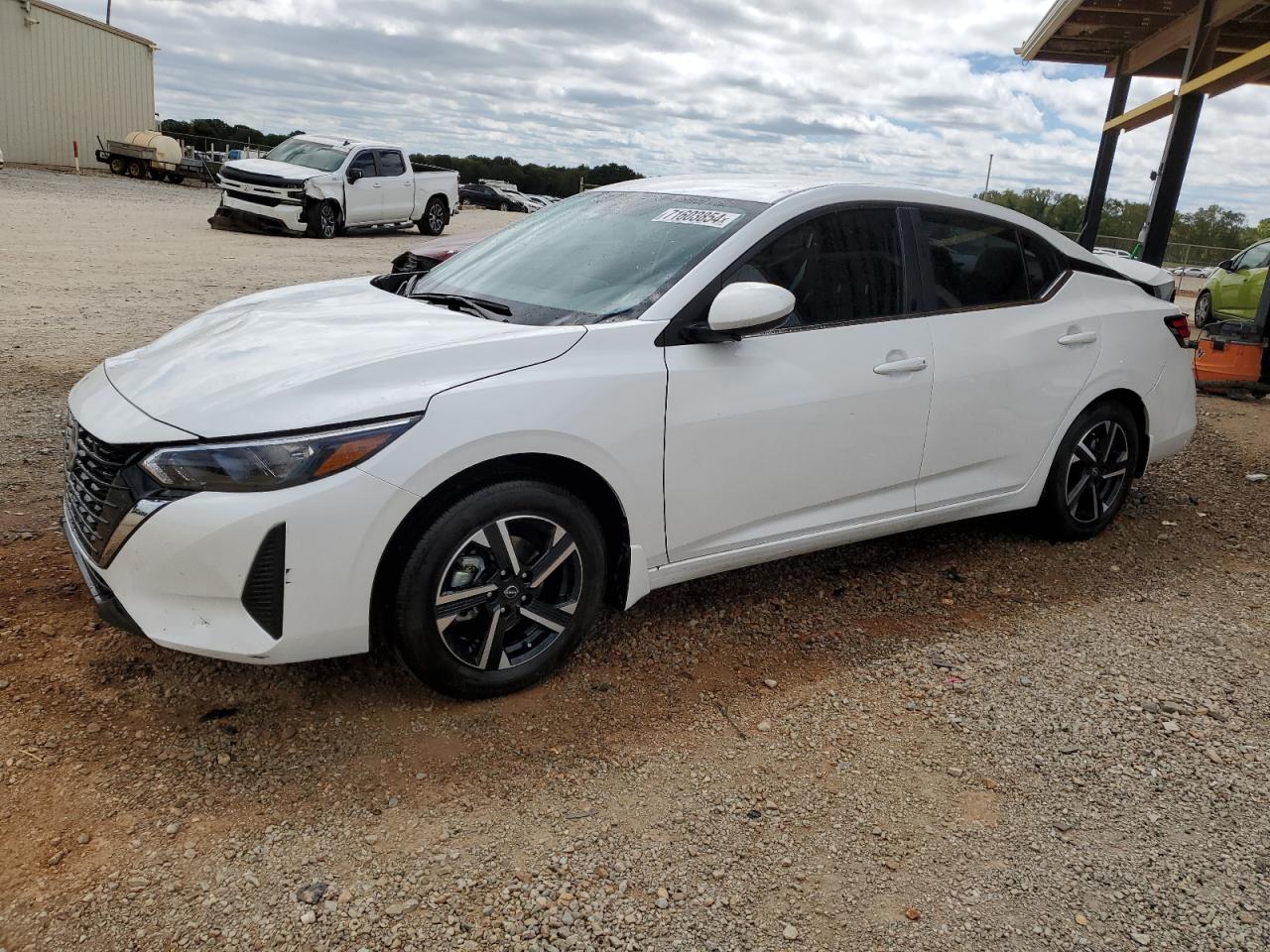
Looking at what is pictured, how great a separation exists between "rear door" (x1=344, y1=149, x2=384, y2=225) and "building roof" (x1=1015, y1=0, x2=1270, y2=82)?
11945 mm

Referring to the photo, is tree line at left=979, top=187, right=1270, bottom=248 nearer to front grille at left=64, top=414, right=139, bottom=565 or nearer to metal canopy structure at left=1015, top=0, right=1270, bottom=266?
metal canopy structure at left=1015, top=0, right=1270, bottom=266

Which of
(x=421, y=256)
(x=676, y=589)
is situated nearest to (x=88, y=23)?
(x=421, y=256)

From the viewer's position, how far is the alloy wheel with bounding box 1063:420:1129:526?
4.85m

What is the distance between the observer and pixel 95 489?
2969mm

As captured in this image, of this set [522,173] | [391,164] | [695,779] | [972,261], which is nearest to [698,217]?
[972,261]

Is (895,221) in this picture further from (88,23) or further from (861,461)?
(88,23)

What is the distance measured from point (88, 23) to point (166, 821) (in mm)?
39206

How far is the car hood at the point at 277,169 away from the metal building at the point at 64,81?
18435 mm

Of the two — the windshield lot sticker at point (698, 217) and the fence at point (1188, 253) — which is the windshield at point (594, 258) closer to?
the windshield lot sticker at point (698, 217)

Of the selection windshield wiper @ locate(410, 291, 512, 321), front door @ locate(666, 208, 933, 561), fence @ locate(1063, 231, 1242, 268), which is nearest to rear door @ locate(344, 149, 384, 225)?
windshield wiper @ locate(410, 291, 512, 321)

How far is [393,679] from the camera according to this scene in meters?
3.40

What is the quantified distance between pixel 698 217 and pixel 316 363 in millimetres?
1568

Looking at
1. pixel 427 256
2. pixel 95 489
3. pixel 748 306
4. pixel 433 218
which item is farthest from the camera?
pixel 433 218

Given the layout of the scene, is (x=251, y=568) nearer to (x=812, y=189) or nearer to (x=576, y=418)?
(x=576, y=418)
